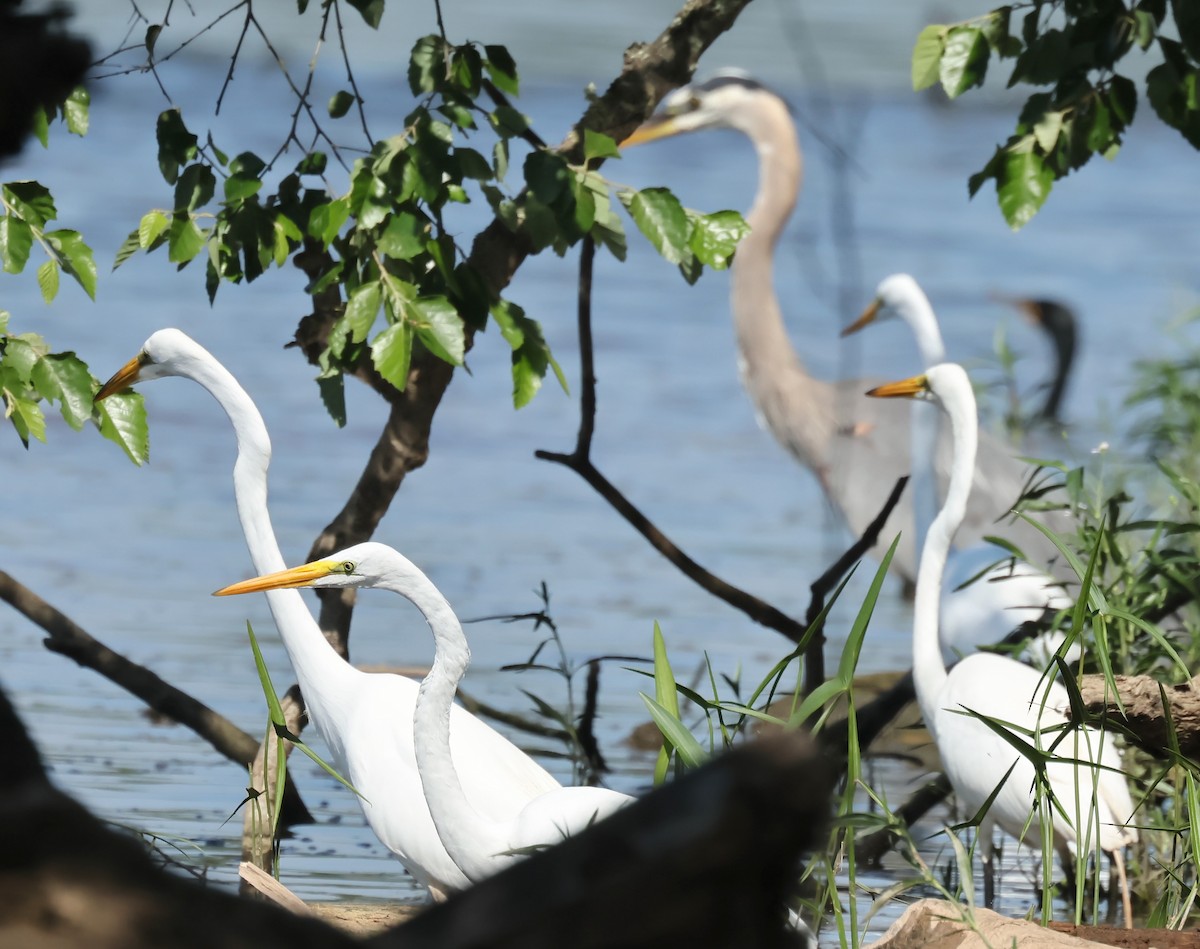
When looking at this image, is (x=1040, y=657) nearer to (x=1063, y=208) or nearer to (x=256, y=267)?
(x=256, y=267)

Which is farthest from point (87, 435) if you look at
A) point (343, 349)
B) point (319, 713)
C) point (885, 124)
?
point (885, 124)

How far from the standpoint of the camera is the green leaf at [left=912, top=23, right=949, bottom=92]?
299cm

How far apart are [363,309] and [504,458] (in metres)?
5.53

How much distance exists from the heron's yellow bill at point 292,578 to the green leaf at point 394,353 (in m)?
0.51

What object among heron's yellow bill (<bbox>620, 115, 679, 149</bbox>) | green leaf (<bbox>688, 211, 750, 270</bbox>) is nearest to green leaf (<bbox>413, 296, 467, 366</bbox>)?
green leaf (<bbox>688, 211, 750, 270</bbox>)

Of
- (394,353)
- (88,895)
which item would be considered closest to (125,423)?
(394,353)

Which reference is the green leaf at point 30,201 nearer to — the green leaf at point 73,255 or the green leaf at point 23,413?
the green leaf at point 73,255

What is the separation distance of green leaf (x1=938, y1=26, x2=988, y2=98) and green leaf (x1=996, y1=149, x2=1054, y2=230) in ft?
0.54

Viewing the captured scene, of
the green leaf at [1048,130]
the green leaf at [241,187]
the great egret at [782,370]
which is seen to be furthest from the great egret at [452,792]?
the great egret at [782,370]

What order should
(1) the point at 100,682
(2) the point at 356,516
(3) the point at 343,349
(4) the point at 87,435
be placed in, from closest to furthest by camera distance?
(3) the point at 343,349 → (2) the point at 356,516 → (1) the point at 100,682 → (4) the point at 87,435

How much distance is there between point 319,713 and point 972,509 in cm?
318

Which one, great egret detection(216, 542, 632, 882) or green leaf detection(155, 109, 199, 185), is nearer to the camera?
great egret detection(216, 542, 632, 882)

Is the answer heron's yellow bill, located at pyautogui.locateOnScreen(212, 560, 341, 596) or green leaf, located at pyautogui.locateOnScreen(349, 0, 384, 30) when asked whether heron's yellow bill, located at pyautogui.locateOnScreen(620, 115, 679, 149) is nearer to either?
heron's yellow bill, located at pyautogui.locateOnScreen(212, 560, 341, 596)

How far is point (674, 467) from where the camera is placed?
8352mm
